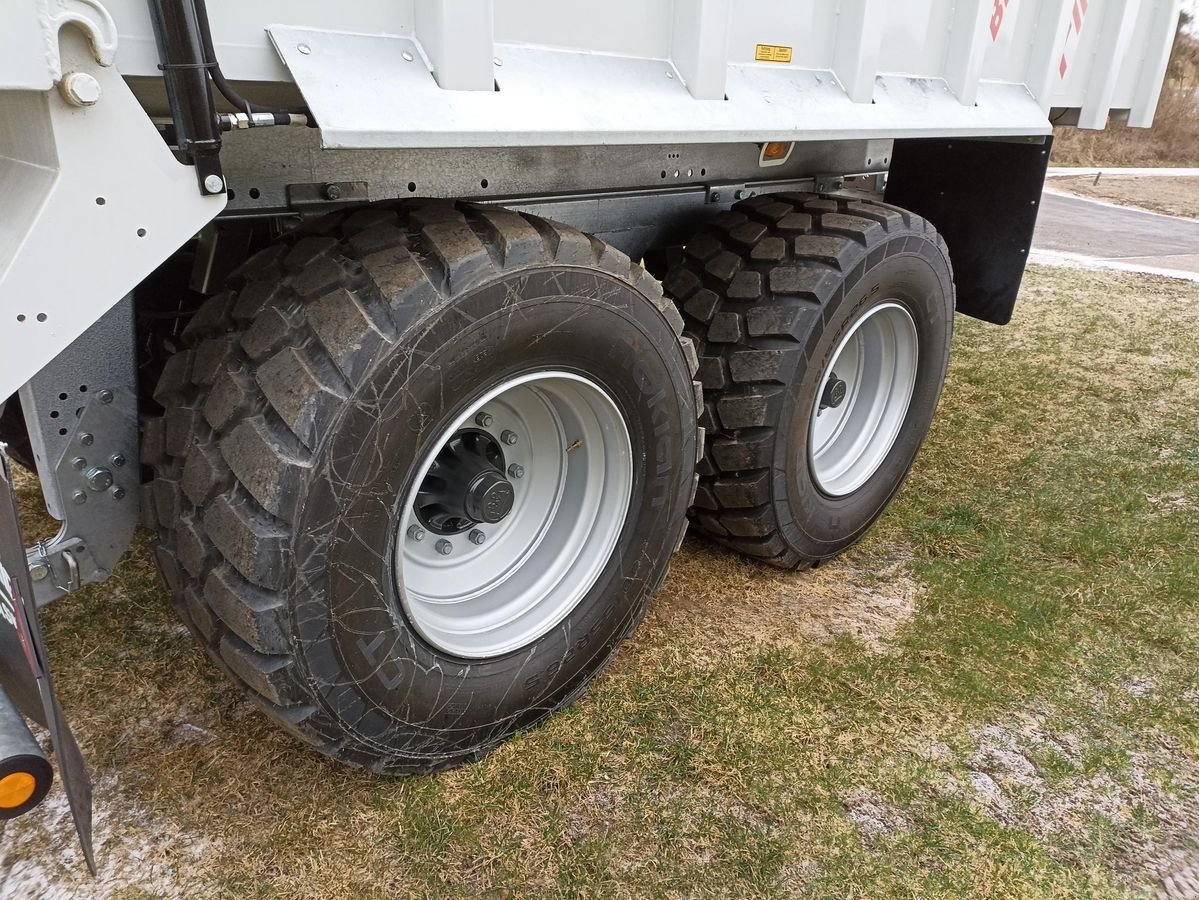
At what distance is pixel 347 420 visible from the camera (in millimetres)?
1721

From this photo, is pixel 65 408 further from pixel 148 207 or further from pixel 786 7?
pixel 786 7

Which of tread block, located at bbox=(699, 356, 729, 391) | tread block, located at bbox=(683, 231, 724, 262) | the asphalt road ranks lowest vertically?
the asphalt road

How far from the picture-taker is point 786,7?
224cm

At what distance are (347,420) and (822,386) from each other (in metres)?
1.74

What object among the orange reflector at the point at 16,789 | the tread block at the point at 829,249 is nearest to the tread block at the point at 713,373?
the tread block at the point at 829,249

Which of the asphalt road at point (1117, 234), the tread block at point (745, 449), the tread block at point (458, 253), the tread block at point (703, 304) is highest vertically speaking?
the tread block at point (458, 253)

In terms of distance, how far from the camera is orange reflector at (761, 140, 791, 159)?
278cm

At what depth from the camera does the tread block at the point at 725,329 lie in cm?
280

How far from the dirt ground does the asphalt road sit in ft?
2.58

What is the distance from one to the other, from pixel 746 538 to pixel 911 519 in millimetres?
1004

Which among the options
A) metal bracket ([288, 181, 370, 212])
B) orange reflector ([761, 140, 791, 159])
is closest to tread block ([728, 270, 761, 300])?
orange reflector ([761, 140, 791, 159])

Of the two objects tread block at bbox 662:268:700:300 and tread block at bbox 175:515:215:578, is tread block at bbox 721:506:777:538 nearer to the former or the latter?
tread block at bbox 662:268:700:300

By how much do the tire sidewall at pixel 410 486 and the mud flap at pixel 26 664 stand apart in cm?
44

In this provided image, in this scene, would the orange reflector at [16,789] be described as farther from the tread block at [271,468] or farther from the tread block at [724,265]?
the tread block at [724,265]
